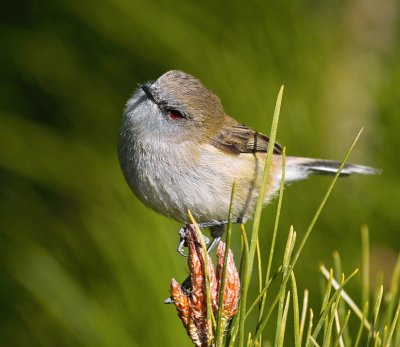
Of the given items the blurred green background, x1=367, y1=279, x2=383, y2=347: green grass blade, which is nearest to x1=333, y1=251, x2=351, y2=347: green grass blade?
x1=367, y1=279, x2=383, y2=347: green grass blade

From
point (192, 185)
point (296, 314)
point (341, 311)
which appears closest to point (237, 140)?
Result: point (192, 185)

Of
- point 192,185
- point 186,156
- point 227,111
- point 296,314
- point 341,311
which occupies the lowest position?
point 296,314

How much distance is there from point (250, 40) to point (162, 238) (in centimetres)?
87

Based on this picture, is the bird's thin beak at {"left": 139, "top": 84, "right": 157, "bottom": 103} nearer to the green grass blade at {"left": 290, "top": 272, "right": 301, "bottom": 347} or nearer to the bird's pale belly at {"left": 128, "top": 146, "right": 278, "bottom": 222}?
the bird's pale belly at {"left": 128, "top": 146, "right": 278, "bottom": 222}

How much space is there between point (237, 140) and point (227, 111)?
0.36m

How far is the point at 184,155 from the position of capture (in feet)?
9.73

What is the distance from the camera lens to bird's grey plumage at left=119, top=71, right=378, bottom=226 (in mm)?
2828

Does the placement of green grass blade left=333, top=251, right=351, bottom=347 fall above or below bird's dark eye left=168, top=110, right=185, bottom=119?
below

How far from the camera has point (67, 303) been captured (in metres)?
2.90

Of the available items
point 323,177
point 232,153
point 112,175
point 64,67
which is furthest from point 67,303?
point 64,67

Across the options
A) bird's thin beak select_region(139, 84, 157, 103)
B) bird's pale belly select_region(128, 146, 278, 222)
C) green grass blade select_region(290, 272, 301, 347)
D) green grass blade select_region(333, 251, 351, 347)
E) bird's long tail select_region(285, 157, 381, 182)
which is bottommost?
green grass blade select_region(290, 272, 301, 347)

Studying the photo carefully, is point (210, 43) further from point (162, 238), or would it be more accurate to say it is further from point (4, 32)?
point (4, 32)

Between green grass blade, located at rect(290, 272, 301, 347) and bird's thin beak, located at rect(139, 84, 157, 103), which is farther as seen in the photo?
bird's thin beak, located at rect(139, 84, 157, 103)

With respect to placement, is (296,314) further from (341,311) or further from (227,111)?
(227,111)
